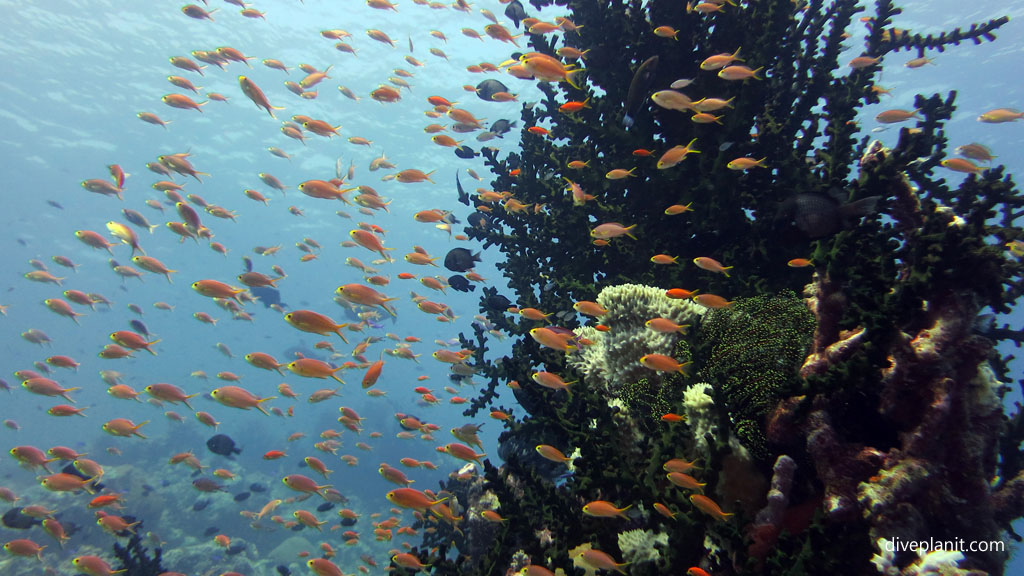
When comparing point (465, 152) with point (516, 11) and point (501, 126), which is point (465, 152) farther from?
point (516, 11)

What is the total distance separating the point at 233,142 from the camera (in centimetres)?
4044

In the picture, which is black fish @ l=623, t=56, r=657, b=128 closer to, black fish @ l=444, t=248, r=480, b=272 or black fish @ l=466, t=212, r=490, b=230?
black fish @ l=466, t=212, r=490, b=230

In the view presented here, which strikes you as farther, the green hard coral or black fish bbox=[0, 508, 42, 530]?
black fish bbox=[0, 508, 42, 530]

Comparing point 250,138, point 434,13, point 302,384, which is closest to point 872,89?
point 434,13

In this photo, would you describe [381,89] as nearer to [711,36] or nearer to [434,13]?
[711,36]

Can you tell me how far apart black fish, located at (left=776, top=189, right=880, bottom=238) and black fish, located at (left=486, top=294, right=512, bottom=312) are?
4111mm

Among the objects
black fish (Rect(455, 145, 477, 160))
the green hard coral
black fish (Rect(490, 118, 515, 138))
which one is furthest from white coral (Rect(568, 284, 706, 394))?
black fish (Rect(490, 118, 515, 138))

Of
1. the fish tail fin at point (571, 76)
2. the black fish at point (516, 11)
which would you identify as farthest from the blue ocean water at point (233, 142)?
the fish tail fin at point (571, 76)

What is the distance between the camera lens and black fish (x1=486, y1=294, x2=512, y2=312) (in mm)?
7029

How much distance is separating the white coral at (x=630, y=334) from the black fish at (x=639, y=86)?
249 centimetres

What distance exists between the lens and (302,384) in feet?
278

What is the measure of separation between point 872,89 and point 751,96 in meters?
2.16

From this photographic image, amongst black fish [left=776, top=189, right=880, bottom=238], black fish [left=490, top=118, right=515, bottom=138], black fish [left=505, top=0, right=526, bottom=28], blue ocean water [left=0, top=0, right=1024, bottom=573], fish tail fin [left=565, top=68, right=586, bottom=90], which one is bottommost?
blue ocean water [left=0, top=0, right=1024, bottom=573]

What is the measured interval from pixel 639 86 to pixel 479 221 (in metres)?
3.81
